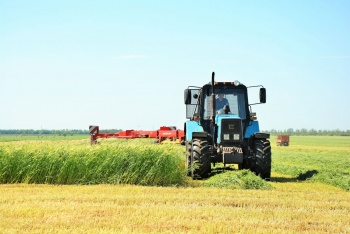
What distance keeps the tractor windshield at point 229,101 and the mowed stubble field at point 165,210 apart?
10.3 feet

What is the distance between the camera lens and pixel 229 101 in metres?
15.2

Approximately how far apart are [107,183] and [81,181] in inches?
27.1

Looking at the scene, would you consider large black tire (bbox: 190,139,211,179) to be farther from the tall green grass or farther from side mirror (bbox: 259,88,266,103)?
side mirror (bbox: 259,88,266,103)

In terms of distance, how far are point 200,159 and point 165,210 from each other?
5364mm

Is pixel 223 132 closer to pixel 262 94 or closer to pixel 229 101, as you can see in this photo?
pixel 229 101

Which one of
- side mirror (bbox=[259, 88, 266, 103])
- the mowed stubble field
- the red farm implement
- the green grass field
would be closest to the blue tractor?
side mirror (bbox=[259, 88, 266, 103])

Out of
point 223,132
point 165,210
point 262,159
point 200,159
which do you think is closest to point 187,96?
point 223,132

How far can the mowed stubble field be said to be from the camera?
7512 millimetres

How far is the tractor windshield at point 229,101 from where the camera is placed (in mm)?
15125

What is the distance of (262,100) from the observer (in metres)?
14.5

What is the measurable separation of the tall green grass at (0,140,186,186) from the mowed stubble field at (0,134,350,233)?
1.62 feet

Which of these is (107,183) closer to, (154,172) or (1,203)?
(154,172)

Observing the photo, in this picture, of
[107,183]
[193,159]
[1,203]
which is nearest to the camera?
[1,203]

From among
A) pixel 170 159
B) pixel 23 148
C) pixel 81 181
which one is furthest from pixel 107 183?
pixel 23 148
